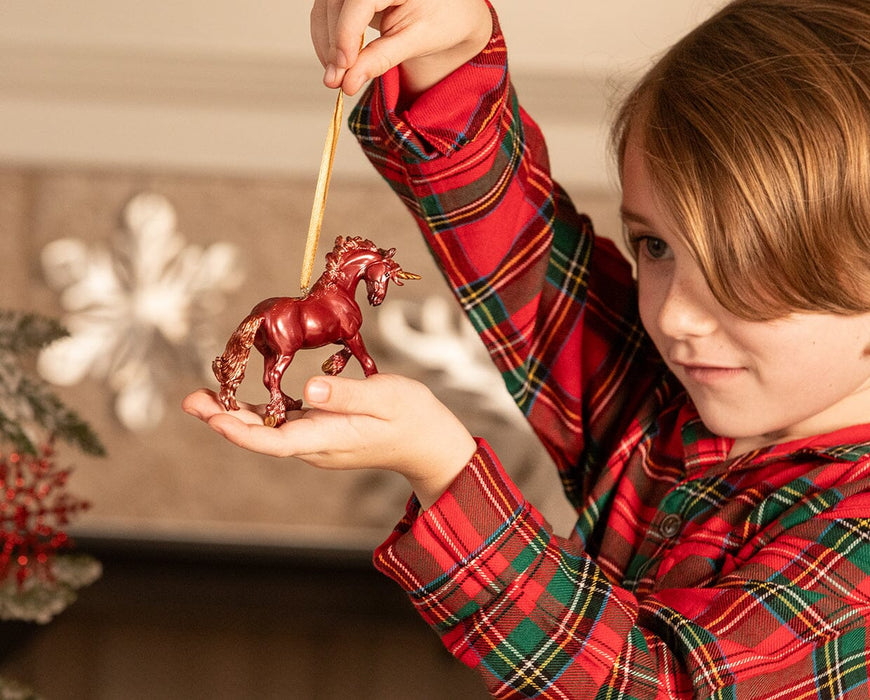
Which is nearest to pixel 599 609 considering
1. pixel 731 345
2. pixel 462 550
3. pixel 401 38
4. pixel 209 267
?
pixel 462 550

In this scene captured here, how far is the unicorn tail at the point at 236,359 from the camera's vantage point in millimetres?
521

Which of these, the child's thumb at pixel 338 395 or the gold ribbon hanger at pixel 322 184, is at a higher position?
the gold ribbon hanger at pixel 322 184

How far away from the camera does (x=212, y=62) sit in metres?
1.41

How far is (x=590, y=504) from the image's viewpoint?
76cm

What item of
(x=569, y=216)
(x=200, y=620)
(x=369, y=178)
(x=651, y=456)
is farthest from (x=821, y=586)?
(x=200, y=620)

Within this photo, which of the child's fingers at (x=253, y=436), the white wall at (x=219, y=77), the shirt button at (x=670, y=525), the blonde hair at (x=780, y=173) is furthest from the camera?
the white wall at (x=219, y=77)

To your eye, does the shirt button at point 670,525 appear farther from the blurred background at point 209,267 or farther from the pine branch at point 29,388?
the blurred background at point 209,267

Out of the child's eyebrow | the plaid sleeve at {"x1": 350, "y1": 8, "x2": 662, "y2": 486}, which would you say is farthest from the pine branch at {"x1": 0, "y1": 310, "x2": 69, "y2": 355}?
the child's eyebrow

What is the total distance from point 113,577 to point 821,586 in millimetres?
1239

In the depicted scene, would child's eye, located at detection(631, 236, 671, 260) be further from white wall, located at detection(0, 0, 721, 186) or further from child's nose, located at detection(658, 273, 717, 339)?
white wall, located at detection(0, 0, 721, 186)

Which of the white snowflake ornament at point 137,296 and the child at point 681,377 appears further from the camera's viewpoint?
the white snowflake ornament at point 137,296

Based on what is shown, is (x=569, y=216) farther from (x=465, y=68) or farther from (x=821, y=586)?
(x=821, y=586)

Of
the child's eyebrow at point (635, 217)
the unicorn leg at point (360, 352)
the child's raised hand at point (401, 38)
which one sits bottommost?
the unicorn leg at point (360, 352)

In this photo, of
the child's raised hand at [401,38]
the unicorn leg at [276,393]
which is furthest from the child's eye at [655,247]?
the unicorn leg at [276,393]
